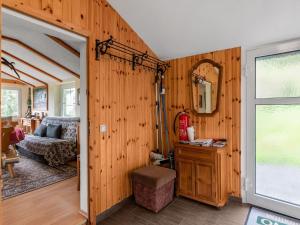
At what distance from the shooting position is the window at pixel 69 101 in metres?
5.54

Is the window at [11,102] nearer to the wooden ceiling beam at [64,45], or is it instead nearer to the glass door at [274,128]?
the wooden ceiling beam at [64,45]

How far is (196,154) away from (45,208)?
2.05 m

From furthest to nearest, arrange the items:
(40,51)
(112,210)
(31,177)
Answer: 1. (40,51)
2. (31,177)
3. (112,210)

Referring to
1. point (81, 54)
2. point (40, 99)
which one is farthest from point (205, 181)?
point (40, 99)

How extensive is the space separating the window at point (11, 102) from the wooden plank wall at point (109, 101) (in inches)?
239

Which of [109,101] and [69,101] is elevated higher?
[69,101]

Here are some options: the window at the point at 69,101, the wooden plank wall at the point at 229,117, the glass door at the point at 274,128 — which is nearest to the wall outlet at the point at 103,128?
the wooden plank wall at the point at 229,117

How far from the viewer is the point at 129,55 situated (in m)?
2.65

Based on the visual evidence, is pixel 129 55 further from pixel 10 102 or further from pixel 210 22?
pixel 10 102

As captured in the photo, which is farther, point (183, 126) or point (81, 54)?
point (183, 126)

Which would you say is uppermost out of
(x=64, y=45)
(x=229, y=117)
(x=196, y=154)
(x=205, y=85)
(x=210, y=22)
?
(x=64, y=45)

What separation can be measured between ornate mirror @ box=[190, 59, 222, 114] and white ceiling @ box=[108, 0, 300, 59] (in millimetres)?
245

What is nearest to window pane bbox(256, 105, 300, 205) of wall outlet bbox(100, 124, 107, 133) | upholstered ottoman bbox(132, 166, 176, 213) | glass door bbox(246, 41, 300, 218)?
glass door bbox(246, 41, 300, 218)

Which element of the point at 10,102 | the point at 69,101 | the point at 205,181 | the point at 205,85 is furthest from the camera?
the point at 10,102
